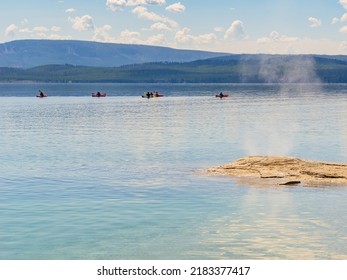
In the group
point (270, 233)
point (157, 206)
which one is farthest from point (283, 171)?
point (270, 233)

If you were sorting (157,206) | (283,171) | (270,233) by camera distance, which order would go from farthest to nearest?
(283,171)
(157,206)
(270,233)

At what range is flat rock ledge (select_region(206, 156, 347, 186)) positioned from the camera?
39.7m

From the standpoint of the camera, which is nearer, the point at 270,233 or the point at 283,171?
the point at 270,233

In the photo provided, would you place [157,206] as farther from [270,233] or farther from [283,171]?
[283,171]

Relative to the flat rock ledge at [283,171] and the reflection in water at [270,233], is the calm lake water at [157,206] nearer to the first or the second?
the reflection in water at [270,233]

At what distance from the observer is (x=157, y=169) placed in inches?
1844

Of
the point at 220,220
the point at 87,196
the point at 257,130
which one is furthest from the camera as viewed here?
the point at 257,130

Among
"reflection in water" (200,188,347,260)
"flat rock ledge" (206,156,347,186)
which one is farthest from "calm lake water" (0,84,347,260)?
"flat rock ledge" (206,156,347,186)

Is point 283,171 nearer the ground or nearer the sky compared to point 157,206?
nearer the sky

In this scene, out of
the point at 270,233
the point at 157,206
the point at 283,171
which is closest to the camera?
the point at 270,233

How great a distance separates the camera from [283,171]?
1646 inches
